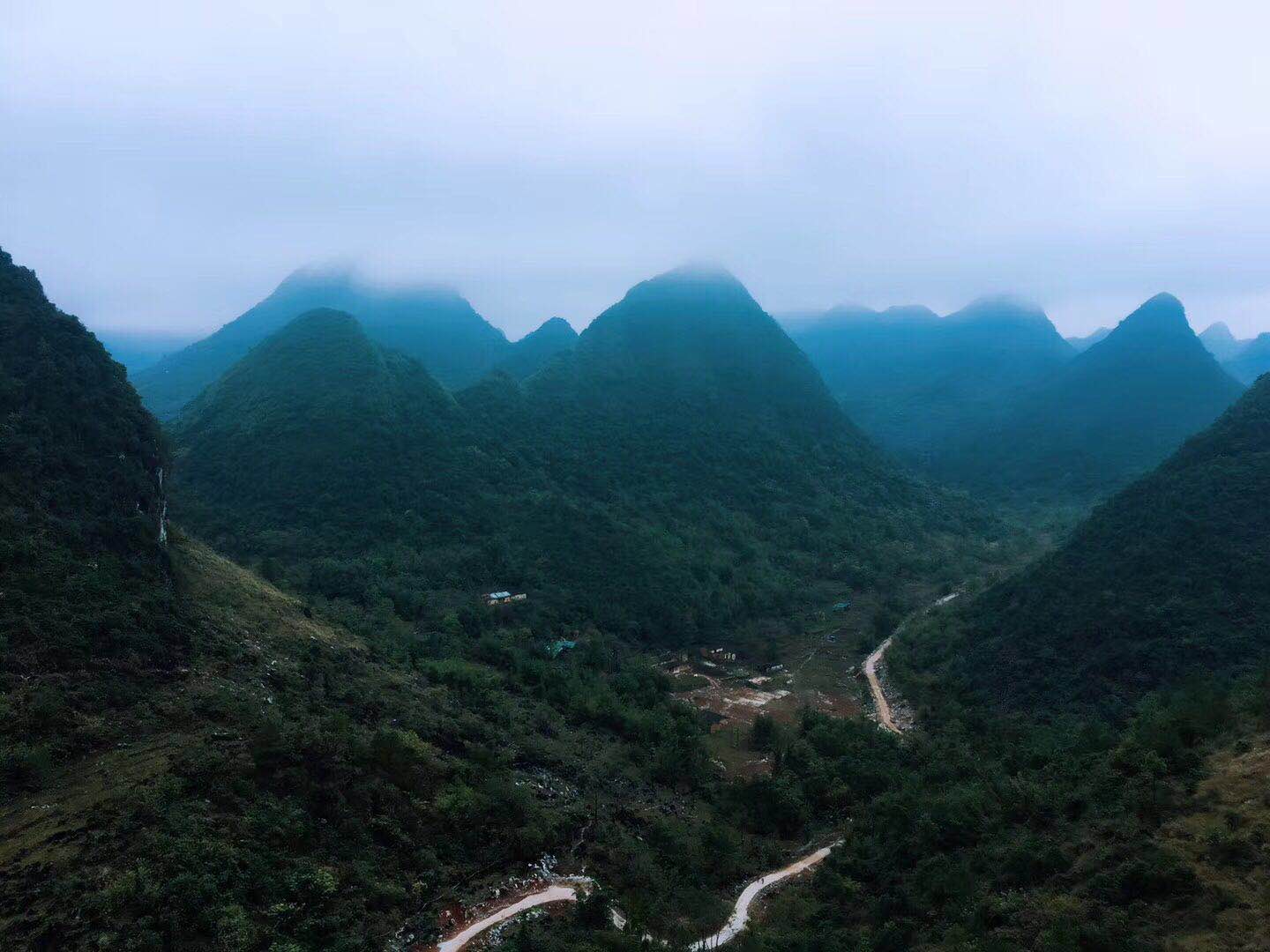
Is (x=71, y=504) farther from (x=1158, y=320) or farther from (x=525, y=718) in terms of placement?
(x=1158, y=320)

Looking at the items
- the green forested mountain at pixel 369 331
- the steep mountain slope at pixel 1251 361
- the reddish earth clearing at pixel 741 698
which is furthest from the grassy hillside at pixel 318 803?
the steep mountain slope at pixel 1251 361

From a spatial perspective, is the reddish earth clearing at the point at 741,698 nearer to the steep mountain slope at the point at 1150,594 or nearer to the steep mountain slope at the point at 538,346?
the steep mountain slope at the point at 1150,594

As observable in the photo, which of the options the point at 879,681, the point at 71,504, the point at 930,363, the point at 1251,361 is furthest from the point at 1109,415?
the point at 71,504

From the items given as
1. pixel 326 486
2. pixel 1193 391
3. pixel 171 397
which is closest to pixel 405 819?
pixel 326 486

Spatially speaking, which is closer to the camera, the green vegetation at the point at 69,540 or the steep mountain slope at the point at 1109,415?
the green vegetation at the point at 69,540

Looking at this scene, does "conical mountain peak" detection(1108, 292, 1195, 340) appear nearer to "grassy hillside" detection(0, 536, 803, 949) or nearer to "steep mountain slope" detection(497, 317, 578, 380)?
"steep mountain slope" detection(497, 317, 578, 380)
